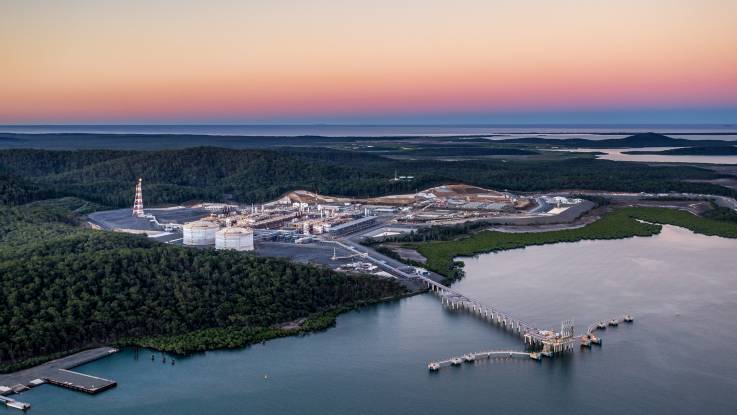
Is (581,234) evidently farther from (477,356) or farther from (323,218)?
(477,356)

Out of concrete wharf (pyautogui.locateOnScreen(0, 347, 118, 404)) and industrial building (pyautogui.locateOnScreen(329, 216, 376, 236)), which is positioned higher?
industrial building (pyautogui.locateOnScreen(329, 216, 376, 236))

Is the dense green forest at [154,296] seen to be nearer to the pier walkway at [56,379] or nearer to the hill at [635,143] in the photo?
the pier walkway at [56,379]

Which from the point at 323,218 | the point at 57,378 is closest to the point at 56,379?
the point at 57,378

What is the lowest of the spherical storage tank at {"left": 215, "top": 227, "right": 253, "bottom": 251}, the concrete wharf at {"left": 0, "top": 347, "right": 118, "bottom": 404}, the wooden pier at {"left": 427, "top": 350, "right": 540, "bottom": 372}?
the concrete wharf at {"left": 0, "top": 347, "right": 118, "bottom": 404}

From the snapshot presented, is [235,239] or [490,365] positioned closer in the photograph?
[490,365]

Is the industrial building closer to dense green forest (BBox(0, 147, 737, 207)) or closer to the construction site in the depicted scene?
the construction site

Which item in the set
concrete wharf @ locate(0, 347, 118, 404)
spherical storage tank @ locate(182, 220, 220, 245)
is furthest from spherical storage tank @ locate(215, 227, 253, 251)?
concrete wharf @ locate(0, 347, 118, 404)

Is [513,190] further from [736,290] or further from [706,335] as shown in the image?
[706,335]

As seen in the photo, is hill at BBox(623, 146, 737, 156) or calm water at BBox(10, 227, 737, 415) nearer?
calm water at BBox(10, 227, 737, 415)
